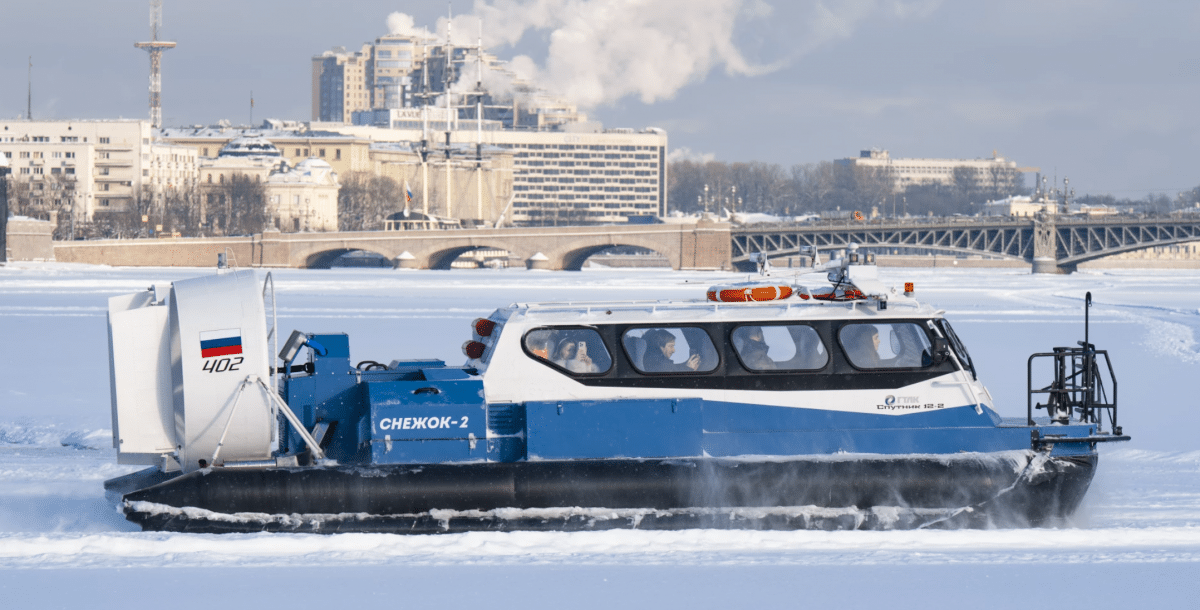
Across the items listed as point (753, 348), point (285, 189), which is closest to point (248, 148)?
point (285, 189)

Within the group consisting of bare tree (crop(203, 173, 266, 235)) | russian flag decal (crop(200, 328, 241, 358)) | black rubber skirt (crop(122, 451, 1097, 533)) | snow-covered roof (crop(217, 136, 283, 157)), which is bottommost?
black rubber skirt (crop(122, 451, 1097, 533))

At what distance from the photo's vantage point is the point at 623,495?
1135 centimetres

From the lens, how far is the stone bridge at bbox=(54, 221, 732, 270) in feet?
352

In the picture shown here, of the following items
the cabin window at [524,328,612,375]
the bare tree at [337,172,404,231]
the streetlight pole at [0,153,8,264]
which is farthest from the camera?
the bare tree at [337,172,404,231]

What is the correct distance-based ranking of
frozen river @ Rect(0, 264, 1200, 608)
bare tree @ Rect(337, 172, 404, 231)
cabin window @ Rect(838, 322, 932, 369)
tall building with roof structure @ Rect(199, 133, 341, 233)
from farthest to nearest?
1. bare tree @ Rect(337, 172, 404, 231)
2. tall building with roof structure @ Rect(199, 133, 341, 233)
3. cabin window @ Rect(838, 322, 932, 369)
4. frozen river @ Rect(0, 264, 1200, 608)

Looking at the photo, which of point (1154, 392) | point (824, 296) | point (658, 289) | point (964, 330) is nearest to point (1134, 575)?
point (824, 296)

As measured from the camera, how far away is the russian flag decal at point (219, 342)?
11.1 metres

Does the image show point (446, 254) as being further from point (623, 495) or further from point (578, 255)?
point (623, 495)

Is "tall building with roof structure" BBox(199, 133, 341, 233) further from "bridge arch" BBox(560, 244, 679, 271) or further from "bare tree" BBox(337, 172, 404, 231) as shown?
"bridge arch" BBox(560, 244, 679, 271)

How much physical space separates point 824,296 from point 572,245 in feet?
326

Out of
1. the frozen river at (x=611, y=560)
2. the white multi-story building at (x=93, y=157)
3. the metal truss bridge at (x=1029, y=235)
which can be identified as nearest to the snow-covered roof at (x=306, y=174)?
the white multi-story building at (x=93, y=157)

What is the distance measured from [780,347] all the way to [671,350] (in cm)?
95

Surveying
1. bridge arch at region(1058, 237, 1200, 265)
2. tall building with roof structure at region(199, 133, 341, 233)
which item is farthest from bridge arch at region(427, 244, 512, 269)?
bridge arch at region(1058, 237, 1200, 265)

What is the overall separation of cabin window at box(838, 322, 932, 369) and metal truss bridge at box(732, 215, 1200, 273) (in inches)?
3519
